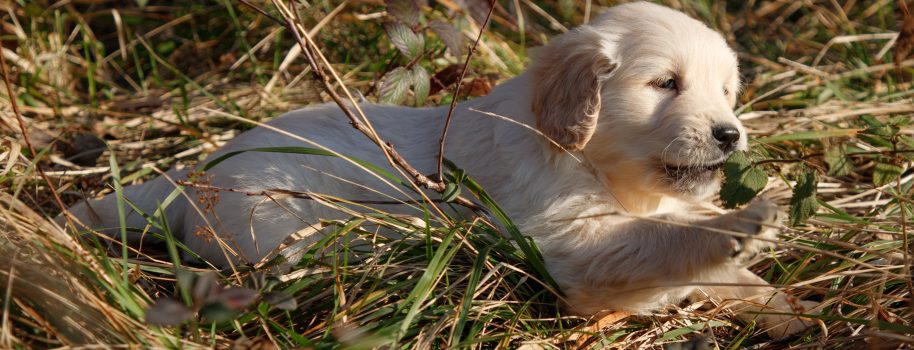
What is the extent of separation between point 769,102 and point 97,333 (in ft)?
13.7

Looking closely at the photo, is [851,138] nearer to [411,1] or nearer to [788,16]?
[411,1]

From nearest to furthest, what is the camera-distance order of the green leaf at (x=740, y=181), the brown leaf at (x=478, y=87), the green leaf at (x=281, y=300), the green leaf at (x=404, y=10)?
1. the green leaf at (x=281, y=300)
2. the green leaf at (x=740, y=181)
3. the green leaf at (x=404, y=10)
4. the brown leaf at (x=478, y=87)

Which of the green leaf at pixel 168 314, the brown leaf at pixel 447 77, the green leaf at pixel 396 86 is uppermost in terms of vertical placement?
the green leaf at pixel 168 314

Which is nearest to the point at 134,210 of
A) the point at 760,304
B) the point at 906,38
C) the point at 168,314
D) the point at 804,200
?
the point at 168,314

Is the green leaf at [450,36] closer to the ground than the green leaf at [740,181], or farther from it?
farther from it

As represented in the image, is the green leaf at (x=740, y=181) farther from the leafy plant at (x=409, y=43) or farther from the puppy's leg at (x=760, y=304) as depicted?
the leafy plant at (x=409, y=43)

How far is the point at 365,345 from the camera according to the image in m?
2.51

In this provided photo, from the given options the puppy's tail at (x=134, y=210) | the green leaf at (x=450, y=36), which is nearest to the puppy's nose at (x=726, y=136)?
the green leaf at (x=450, y=36)

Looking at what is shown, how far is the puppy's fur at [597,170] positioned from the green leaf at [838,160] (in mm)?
512

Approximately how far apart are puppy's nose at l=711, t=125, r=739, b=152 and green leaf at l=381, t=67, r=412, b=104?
5.28 ft

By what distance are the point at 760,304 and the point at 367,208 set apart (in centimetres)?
161

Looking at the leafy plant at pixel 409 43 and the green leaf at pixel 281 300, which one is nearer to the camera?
the green leaf at pixel 281 300

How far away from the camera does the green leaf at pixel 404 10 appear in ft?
12.8

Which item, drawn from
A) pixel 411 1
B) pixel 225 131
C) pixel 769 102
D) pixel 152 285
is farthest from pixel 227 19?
pixel 769 102
